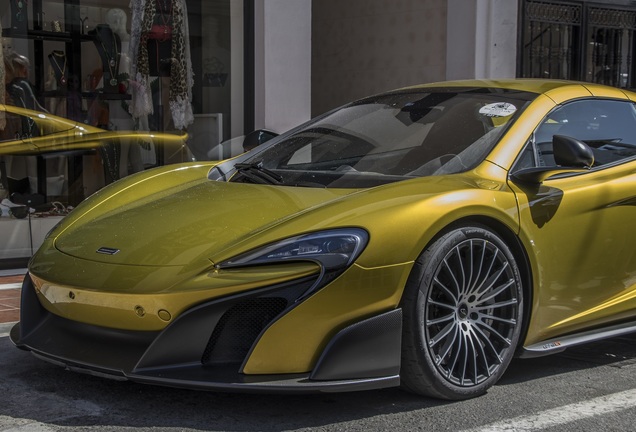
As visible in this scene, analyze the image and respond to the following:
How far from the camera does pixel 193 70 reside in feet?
29.4

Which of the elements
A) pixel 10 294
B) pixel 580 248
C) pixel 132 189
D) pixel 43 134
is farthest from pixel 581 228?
pixel 43 134

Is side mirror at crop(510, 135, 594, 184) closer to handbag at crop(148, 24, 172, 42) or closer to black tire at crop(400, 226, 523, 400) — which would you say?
black tire at crop(400, 226, 523, 400)

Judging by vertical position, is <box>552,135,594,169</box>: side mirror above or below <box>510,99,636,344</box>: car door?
above

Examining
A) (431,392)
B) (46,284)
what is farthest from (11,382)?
(431,392)

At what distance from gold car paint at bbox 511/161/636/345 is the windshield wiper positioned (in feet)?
3.67

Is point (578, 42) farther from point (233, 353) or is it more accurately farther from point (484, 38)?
point (233, 353)

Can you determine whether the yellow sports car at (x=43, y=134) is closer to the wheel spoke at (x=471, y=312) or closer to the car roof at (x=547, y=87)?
the car roof at (x=547, y=87)

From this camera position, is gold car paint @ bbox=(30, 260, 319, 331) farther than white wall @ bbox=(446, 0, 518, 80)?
No

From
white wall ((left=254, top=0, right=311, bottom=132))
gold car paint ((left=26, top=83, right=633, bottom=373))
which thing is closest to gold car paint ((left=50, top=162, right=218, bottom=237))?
gold car paint ((left=26, top=83, right=633, bottom=373))

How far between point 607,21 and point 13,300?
9173 mm

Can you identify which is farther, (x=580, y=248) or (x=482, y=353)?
(x=580, y=248)

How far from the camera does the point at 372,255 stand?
3.55 meters

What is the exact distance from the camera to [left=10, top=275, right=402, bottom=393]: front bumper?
3451 mm

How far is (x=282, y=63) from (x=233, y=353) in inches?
238
